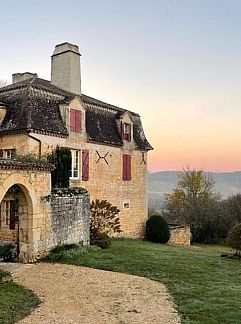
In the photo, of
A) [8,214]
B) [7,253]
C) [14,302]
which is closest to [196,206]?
[8,214]

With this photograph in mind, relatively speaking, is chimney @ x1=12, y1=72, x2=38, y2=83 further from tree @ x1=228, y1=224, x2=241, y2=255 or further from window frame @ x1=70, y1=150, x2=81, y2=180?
tree @ x1=228, y1=224, x2=241, y2=255

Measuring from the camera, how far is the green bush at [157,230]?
2588cm

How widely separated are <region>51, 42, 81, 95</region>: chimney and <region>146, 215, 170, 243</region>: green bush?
32.2ft

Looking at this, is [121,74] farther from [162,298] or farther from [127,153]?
[162,298]

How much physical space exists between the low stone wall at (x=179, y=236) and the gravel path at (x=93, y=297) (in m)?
15.3

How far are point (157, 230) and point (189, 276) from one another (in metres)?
13.9

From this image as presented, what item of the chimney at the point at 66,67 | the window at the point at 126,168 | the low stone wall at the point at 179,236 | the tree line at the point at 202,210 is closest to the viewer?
the chimney at the point at 66,67

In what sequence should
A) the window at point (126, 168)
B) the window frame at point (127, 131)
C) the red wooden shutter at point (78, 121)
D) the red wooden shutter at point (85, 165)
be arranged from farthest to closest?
the window at point (126, 168), the window frame at point (127, 131), the red wooden shutter at point (85, 165), the red wooden shutter at point (78, 121)

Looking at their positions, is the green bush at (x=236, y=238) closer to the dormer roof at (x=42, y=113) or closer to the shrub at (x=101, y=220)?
the shrub at (x=101, y=220)

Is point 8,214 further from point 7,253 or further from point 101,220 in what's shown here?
point 101,220

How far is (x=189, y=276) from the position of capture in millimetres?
12164

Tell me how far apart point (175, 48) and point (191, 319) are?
38.5 ft

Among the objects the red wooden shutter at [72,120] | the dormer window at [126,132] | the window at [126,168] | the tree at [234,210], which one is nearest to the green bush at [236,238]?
the window at [126,168]

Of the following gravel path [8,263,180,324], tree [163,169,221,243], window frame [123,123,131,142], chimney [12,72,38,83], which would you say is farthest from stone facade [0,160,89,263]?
tree [163,169,221,243]
